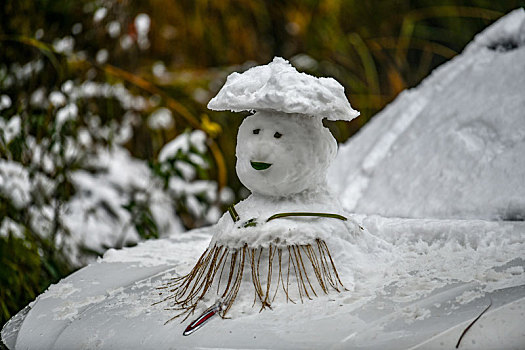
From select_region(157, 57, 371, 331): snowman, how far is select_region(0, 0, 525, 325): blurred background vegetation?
0.57m

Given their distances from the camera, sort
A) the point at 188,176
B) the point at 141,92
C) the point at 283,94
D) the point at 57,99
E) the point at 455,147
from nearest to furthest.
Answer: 1. the point at 283,94
2. the point at 455,147
3. the point at 57,99
4. the point at 188,176
5. the point at 141,92

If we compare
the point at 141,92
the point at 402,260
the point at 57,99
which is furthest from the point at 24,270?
the point at 402,260

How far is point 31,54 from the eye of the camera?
153cm

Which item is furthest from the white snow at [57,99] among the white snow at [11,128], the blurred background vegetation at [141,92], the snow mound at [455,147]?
the snow mound at [455,147]

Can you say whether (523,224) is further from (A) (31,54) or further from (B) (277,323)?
(A) (31,54)

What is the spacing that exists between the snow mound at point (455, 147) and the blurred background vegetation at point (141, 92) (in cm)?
48

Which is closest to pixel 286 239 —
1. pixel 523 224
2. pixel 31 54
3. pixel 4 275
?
pixel 523 224

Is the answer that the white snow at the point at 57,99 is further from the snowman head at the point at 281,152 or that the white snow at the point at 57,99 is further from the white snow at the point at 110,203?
the snowman head at the point at 281,152

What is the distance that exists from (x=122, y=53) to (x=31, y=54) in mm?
298

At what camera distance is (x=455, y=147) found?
0.90 m

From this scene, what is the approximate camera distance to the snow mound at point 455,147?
32.0 inches

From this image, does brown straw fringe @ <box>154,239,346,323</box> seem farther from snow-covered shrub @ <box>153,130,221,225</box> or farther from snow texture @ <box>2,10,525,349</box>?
snow-covered shrub @ <box>153,130,221,225</box>

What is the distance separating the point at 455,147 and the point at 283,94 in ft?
1.39

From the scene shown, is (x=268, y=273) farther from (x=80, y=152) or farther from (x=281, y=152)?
(x=80, y=152)
